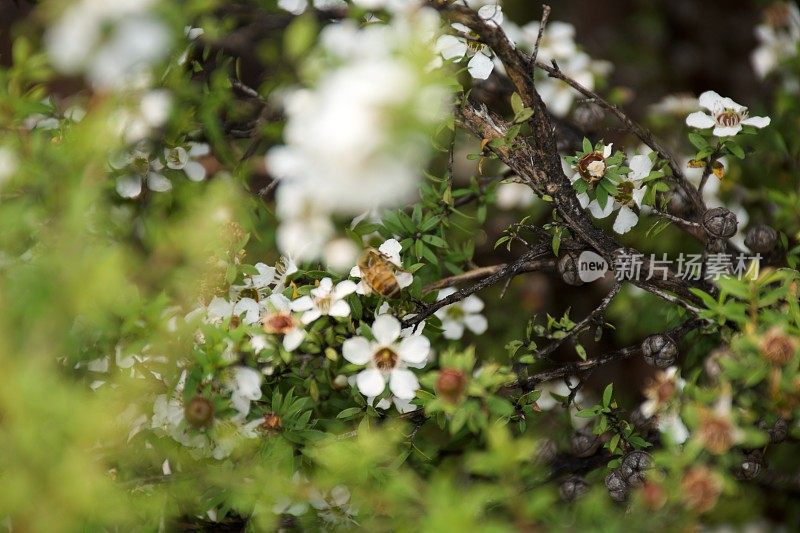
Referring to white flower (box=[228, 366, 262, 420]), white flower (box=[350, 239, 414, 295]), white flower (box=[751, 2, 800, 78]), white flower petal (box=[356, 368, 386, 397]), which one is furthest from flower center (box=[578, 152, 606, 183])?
white flower (box=[751, 2, 800, 78])

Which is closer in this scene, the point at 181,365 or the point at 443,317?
the point at 181,365

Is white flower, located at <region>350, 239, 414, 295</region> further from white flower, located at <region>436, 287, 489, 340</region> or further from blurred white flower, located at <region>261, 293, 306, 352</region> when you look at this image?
white flower, located at <region>436, 287, 489, 340</region>

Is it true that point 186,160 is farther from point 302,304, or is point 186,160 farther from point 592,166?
point 592,166

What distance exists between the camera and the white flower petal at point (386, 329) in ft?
2.77

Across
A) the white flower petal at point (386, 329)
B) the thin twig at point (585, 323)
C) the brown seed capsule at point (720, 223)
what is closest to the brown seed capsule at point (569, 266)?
the thin twig at point (585, 323)

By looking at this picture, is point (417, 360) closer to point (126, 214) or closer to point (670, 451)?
point (670, 451)

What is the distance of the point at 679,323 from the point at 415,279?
1.24 ft

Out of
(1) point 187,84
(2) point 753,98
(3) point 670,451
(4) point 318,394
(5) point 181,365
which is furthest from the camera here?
(2) point 753,98

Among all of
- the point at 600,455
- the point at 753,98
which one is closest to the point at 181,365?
the point at 600,455

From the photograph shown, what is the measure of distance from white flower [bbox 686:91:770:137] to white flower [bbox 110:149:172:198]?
749mm

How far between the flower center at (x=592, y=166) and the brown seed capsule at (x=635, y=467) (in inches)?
13.4

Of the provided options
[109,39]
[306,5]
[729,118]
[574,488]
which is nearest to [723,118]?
[729,118]

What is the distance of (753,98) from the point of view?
1867mm

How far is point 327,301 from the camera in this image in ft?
2.81
